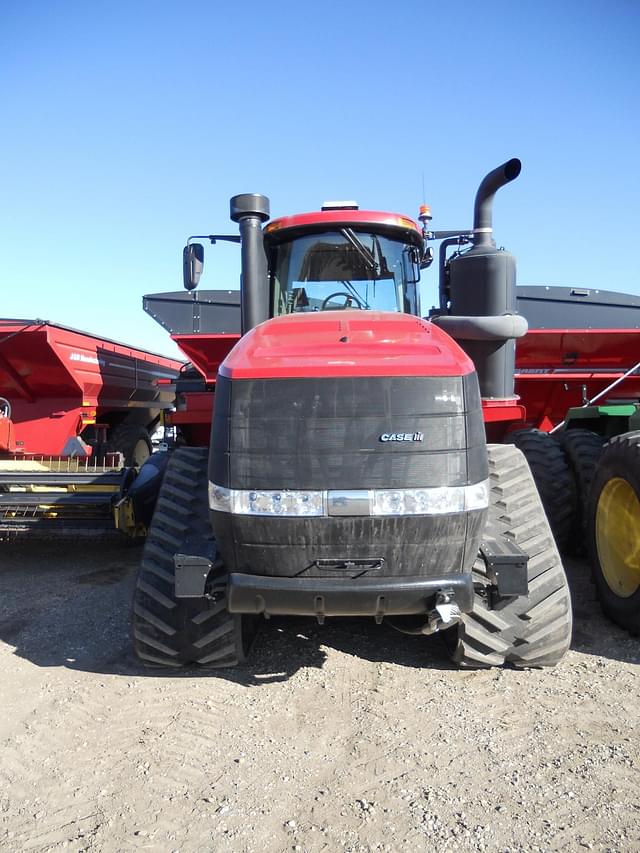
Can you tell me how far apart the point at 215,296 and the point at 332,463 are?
5703 millimetres

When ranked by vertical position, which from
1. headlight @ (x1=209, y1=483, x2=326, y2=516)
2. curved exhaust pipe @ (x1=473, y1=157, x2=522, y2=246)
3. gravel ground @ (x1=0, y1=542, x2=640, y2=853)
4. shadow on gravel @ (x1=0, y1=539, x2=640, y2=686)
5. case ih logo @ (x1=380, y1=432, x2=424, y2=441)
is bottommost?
shadow on gravel @ (x1=0, y1=539, x2=640, y2=686)

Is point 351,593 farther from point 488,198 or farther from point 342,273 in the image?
point 488,198

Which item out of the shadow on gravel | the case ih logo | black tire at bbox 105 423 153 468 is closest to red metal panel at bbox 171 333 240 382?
the shadow on gravel

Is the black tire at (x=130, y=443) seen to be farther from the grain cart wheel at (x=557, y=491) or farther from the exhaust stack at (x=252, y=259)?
the grain cart wheel at (x=557, y=491)

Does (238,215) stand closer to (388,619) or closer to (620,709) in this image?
(388,619)

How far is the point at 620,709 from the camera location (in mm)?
3113

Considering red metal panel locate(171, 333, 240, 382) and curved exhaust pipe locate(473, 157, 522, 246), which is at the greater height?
curved exhaust pipe locate(473, 157, 522, 246)

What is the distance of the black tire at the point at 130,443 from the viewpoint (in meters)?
8.43

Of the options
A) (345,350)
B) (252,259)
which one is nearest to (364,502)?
(345,350)

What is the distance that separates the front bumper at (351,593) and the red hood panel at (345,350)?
869mm

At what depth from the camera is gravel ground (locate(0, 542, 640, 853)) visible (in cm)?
229

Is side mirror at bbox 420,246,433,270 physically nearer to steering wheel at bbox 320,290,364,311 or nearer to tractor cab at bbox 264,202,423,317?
tractor cab at bbox 264,202,423,317

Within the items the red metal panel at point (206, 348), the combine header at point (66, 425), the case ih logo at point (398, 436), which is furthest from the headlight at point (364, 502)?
the combine header at point (66, 425)

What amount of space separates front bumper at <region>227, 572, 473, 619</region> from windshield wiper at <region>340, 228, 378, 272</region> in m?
2.16
